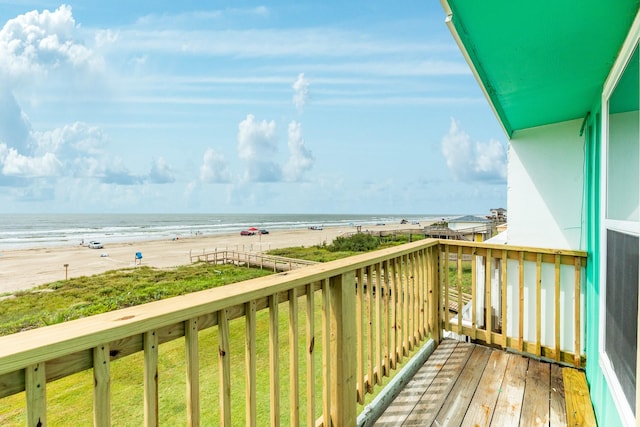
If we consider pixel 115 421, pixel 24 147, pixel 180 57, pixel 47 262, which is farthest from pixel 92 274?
pixel 24 147

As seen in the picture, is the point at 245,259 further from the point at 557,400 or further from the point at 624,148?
the point at 624,148

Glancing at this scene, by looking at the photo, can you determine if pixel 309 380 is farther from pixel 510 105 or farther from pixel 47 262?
pixel 47 262

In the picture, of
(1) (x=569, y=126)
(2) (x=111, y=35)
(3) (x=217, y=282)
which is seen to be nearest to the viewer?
(1) (x=569, y=126)

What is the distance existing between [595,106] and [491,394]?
216cm

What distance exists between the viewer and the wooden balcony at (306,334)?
2.47 ft

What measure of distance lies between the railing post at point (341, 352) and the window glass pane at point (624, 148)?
1256 mm

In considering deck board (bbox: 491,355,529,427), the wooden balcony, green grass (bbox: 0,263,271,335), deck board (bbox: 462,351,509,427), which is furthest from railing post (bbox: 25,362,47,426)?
green grass (bbox: 0,263,271,335)

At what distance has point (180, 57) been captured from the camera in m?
22.8

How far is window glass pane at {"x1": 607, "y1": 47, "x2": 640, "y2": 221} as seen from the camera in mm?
1279

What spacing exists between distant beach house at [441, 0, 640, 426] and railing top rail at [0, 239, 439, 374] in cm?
131

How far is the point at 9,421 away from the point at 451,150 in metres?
12.0

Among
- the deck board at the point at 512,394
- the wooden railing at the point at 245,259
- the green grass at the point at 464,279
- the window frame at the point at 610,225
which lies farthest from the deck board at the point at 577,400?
the wooden railing at the point at 245,259

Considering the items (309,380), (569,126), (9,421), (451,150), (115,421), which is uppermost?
(451,150)

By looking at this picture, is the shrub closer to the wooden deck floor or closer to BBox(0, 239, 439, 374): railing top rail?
the wooden deck floor
